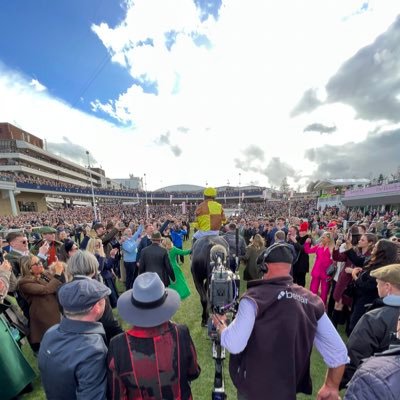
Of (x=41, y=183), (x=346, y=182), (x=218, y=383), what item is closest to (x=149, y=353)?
(x=218, y=383)

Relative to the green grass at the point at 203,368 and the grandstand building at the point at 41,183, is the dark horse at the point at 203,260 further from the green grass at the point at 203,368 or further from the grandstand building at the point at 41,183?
the grandstand building at the point at 41,183

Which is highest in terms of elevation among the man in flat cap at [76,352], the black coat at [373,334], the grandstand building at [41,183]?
the grandstand building at [41,183]

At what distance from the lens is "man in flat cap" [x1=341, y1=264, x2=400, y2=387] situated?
189 centimetres

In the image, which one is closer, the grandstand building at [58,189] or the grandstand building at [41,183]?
the grandstand building at [58,189]

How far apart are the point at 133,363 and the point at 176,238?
8587mm

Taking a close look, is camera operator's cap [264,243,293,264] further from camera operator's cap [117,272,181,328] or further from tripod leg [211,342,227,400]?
tripod leg [211,342,227,400]

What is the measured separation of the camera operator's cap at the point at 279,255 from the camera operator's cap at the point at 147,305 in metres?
0.76

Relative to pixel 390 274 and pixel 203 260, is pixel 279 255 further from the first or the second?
pixel 203 260

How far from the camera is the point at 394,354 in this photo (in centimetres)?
102

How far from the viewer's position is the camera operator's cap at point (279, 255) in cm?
169

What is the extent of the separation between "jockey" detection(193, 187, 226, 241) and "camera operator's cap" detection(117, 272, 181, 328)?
9.90ft

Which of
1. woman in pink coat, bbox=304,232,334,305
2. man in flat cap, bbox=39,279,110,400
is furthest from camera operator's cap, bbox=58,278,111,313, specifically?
woman in pink coat, bbox=304,232,334,305

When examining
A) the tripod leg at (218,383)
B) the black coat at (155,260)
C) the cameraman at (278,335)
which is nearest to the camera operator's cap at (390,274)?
the cameraman at (278,335)

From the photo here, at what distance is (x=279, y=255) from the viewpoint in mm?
1707
